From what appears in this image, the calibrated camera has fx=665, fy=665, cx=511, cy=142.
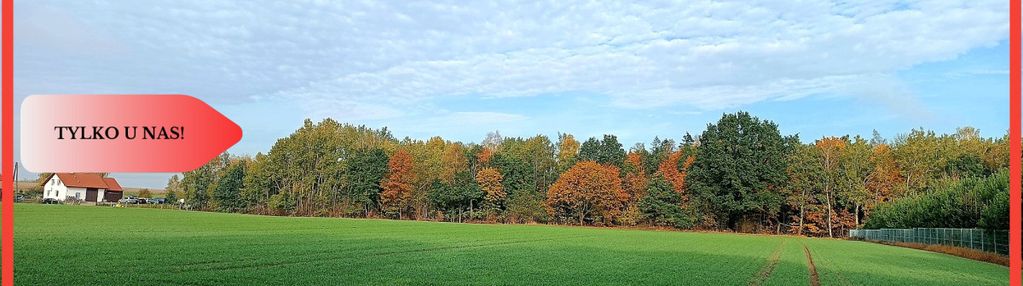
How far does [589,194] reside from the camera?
102062 millimetres

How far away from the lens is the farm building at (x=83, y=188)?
100 m

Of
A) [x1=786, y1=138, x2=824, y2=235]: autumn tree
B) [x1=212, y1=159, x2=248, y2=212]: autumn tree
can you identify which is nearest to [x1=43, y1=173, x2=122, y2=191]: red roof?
[x1=212, y1=159, x2=248, y2=212]: autumn tree

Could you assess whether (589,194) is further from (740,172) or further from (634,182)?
(740,172)

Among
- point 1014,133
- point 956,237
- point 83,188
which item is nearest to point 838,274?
point 1014,133

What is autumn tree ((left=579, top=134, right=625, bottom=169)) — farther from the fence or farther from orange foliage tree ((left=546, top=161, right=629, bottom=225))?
the fence

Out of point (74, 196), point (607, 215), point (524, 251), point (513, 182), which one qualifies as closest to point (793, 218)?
point (607, 215)

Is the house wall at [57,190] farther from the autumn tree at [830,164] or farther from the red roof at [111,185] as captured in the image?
the autumn tree at [830,164]

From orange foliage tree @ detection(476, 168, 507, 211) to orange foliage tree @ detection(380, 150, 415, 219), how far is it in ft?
41.3

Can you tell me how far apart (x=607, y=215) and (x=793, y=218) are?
26.2 meters

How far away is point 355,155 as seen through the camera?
115 metres

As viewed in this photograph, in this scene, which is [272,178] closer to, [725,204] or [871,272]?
[725,204]

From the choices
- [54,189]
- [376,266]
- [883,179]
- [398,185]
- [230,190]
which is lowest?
[376,266]

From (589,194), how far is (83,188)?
84658 mm

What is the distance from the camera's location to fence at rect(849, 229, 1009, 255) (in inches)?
1531
